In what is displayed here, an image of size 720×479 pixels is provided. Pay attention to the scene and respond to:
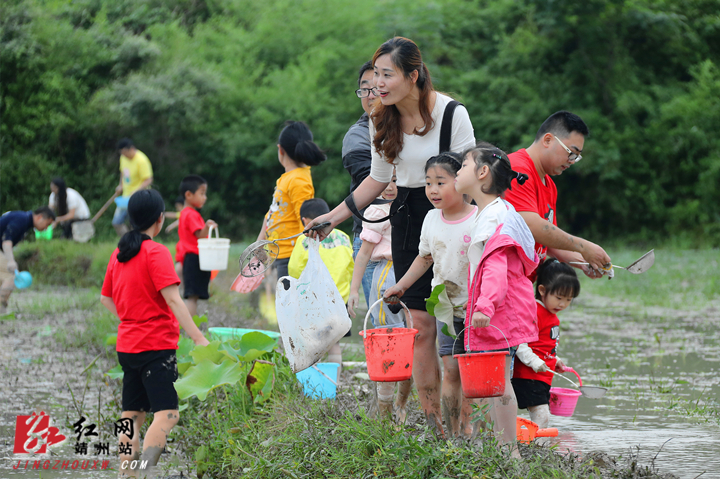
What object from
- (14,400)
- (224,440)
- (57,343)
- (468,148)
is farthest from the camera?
(57,343)

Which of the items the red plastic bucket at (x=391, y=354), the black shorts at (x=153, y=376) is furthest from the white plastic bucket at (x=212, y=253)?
the red plastic bucket at (x=391, y=354)

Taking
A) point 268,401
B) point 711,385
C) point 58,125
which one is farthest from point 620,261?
point 58,125

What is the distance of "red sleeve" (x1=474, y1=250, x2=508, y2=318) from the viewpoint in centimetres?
322

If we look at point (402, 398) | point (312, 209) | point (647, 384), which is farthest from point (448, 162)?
point (647, 384)

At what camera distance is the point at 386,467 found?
318 centimetres

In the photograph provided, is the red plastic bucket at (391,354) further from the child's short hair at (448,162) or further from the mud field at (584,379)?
the child's short hair at (448,162)

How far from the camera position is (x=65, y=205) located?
1360 cm

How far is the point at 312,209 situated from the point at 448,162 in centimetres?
188

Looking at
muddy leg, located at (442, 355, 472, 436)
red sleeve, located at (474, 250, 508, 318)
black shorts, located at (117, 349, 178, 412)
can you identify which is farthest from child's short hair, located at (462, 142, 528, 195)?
black shorts, located at (117, 349, 178, 412)

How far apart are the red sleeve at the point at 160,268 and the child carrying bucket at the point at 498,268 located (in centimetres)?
158

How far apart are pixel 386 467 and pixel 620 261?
1255 cm

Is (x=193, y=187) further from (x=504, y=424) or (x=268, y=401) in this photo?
(x=504, y=424)

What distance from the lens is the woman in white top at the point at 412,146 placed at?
3.71 m

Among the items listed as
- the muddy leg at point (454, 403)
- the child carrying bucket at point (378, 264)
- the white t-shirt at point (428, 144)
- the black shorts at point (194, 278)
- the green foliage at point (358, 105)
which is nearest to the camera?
the muddy leg at point (454, 403)
